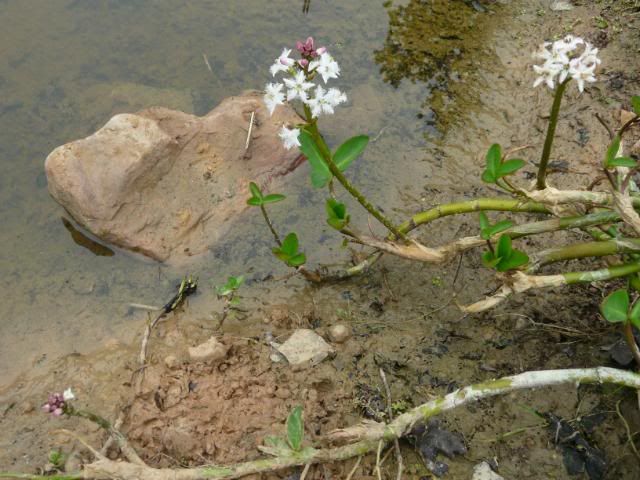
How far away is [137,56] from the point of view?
398 centimetres

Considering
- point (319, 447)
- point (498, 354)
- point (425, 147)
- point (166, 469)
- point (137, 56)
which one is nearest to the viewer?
point (166, 469)

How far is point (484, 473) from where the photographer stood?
2.37m

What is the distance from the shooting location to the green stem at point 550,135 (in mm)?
2167

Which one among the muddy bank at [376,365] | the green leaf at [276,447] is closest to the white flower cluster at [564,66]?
the muddy bank at [376,365]

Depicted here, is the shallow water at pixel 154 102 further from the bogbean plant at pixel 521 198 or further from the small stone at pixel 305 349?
the bogbean plant at pixel 521 198

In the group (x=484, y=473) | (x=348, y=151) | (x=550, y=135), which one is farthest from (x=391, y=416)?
(x=550, y=135)

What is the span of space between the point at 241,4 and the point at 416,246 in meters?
2.47

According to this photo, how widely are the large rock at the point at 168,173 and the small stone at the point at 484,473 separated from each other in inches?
68.4

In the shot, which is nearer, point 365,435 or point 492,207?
point 365,435

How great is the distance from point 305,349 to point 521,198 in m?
1.15

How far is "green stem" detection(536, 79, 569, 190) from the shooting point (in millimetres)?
2167

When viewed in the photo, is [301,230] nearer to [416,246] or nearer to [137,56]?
[416,246]

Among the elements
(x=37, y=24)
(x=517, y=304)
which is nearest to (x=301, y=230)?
(x=517, y=304)

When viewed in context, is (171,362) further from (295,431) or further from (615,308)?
(615,308)
